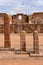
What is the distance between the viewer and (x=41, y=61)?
7500 millimetres

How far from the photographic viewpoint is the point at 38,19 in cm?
2872

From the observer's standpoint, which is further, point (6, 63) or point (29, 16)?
point (29, 16)

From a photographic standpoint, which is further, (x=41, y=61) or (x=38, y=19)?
(x=38, y=19)

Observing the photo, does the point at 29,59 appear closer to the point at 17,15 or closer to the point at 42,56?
the point at 42,56

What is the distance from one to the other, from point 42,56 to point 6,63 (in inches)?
83.0

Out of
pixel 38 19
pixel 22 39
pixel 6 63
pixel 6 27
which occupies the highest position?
pixel 38 19

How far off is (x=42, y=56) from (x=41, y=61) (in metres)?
0.96

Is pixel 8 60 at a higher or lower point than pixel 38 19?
lower

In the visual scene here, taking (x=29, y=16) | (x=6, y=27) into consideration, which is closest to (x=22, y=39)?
(x=6, y=27)

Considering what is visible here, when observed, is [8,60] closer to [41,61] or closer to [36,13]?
[41,61]

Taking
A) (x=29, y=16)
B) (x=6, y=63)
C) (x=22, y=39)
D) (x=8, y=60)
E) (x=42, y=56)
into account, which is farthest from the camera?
(x=29, y=16)

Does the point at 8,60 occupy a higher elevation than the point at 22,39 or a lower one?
lower

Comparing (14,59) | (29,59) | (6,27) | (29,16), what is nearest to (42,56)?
(29,59)

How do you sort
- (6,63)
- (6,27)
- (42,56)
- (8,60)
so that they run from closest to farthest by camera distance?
→ 1. (6,63)
2. (8,60)
3. (42,56)
4. (6,27)
